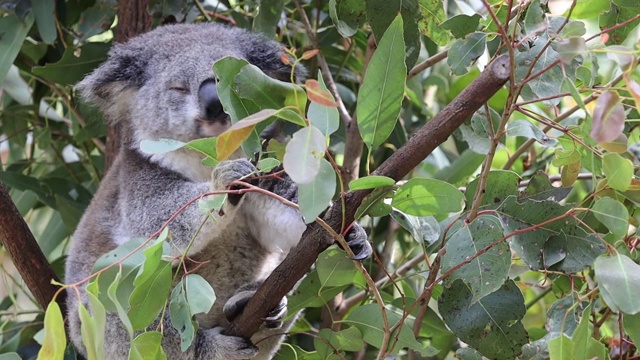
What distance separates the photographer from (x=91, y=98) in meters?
2.84

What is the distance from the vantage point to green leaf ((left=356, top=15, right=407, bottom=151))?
1605 millimetres

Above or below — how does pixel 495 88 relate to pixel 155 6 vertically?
above

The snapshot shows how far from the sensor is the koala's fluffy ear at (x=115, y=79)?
2.78 m

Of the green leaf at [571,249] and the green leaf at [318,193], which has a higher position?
the green leaf at [318,193]

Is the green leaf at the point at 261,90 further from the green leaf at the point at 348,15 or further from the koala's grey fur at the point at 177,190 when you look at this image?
the koala's grey fur at the point at 177,190

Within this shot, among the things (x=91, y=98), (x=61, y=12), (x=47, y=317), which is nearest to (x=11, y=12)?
(x=61, y=12)

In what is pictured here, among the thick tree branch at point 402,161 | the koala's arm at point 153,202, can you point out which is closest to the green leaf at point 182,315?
the thick tree branch at point 402,161

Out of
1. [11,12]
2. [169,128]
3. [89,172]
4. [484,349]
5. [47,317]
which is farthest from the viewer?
[89,172]

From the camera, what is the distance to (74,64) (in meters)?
2.98

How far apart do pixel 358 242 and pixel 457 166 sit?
3.55ft

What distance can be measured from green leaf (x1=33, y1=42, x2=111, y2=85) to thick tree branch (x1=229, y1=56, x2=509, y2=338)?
135 centimetres

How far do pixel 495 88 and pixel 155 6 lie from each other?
1.91 metres

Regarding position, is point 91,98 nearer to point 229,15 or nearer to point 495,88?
point 229,15

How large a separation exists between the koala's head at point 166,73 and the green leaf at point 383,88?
3.32ft
